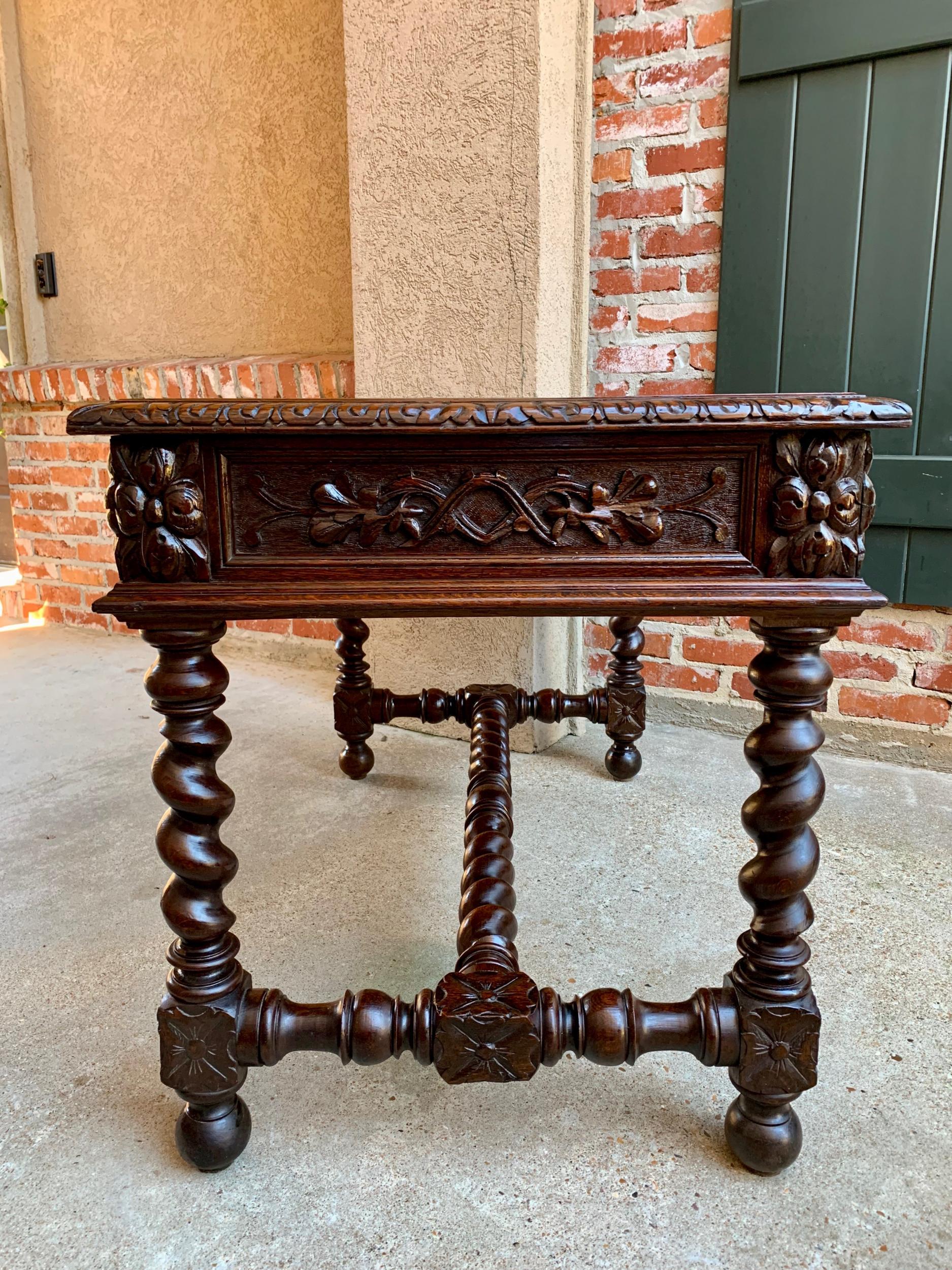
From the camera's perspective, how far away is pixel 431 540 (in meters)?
0.94

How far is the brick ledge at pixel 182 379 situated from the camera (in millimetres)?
2801

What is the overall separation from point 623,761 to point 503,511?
131 centimetres

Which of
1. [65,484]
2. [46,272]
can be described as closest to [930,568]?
[65,484]

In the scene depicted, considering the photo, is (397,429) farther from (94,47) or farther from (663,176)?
(94,47)

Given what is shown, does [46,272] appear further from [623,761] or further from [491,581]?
[491,581]

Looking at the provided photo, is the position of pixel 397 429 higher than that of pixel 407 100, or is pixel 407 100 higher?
pixel 407 100

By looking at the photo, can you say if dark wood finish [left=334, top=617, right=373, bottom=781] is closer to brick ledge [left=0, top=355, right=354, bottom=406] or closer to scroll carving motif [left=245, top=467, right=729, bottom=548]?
brick ledge [left=0, top=355, right=354, bottom=406]

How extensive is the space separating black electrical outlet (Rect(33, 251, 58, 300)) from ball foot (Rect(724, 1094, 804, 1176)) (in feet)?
13.2

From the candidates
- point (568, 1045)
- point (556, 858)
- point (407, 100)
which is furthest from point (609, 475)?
point (407, 100)

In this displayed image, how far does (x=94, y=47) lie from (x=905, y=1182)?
13.9ft

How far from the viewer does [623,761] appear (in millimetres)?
2127

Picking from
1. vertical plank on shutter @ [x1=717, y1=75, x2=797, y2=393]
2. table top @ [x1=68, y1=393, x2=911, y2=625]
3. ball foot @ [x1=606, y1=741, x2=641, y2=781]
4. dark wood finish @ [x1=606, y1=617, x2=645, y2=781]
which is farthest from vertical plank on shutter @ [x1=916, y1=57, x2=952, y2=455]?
table top @ [x1=68, y1=393, x2=911, y2=625]

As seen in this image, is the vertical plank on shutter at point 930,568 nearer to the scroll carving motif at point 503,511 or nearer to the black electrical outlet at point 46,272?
the scroll carving motif at point 503,511

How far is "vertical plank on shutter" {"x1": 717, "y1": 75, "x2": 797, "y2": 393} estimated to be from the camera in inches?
83.4
